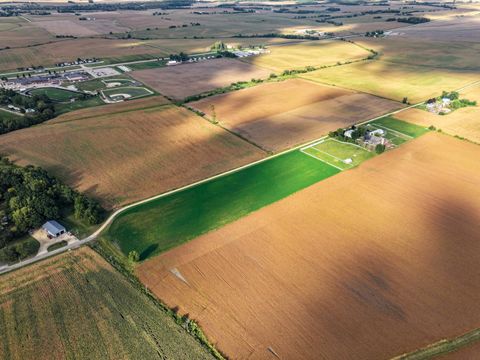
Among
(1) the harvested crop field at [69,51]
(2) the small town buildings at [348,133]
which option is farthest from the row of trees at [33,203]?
(1) the harvested crop field at [69,51]

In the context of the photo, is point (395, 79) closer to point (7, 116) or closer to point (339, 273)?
point (339, 273)

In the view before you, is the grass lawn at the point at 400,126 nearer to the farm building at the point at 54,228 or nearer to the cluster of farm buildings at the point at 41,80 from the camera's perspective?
the farm building at the point at 54,228

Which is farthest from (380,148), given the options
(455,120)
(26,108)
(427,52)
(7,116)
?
(427,52)

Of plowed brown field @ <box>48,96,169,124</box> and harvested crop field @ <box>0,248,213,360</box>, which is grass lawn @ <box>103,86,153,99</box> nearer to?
plowed brown field @ <box>48,96,169,124</box>

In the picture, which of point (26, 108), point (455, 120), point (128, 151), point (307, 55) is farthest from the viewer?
point (307, 55)

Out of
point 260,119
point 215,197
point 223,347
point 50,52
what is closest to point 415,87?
point 260,119

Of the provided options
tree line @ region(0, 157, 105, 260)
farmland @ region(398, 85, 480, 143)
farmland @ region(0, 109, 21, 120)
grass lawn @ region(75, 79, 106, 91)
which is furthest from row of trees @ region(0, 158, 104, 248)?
farmland @ region(398, 85, 480, 143)

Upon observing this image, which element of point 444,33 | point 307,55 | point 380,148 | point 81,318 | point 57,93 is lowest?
point 81,318
